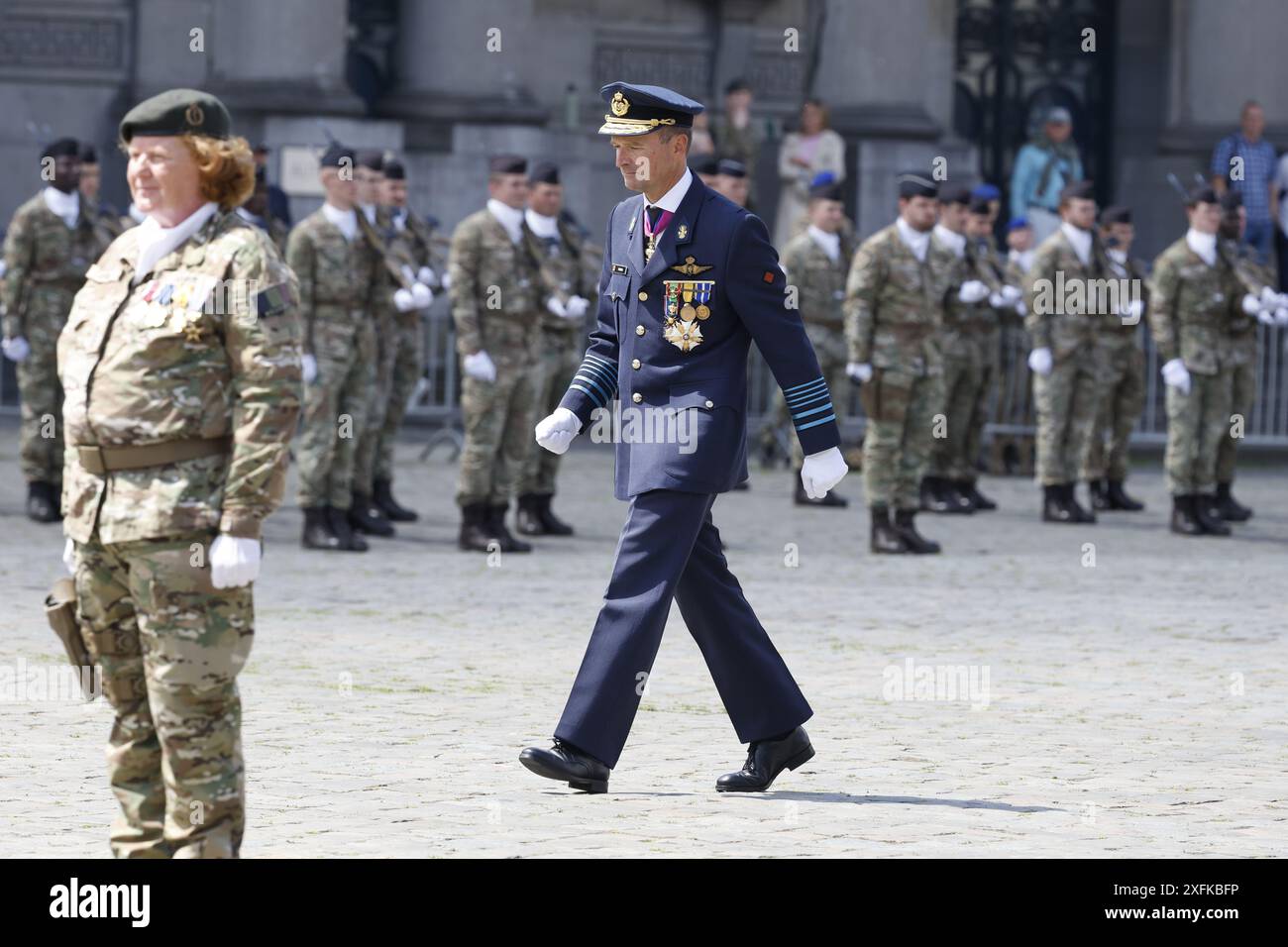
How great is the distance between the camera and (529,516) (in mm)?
15023

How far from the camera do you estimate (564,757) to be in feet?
24.3

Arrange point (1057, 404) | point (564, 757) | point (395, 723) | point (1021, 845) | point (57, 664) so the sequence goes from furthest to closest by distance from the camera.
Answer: point (1057, 404)
point (57, 664)
point (395, 723)
point (564, 757)
point (1021, 845)

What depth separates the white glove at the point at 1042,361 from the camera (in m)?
16.6

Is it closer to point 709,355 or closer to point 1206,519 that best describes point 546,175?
point 1206,519

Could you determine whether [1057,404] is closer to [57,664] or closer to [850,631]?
[850,631]

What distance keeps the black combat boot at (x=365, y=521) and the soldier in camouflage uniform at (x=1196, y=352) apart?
479cm

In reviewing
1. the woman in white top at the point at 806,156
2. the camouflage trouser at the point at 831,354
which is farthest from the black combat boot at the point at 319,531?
the woman in white top at the point at 806,156

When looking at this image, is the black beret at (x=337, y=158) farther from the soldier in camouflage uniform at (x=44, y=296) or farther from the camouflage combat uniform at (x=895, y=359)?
the camouflage combat uniform at (x=895, y=359)

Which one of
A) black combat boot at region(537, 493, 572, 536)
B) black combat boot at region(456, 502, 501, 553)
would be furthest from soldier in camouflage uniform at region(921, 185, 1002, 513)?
black combat boot at region(456, 502, 501, 553)

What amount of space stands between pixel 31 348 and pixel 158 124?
30.1 ft

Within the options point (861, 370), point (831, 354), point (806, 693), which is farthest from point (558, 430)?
point (831, 354)

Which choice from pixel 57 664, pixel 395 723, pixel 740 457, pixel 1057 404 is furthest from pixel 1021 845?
pixel 1057 404

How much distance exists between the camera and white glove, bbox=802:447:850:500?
743 cm

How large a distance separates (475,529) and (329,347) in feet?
4.10
